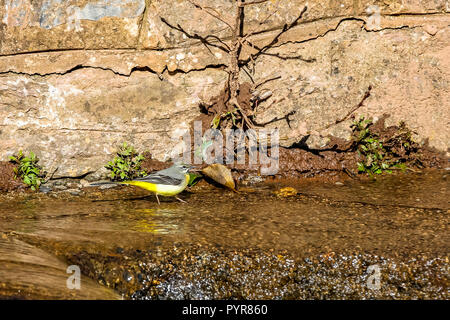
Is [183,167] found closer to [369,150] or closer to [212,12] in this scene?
[212,12]

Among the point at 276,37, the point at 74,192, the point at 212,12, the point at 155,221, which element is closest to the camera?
the point at 155,221

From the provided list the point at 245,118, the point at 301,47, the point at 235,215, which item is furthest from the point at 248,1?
the point at 235,215

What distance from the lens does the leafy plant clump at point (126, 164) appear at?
5656 mm

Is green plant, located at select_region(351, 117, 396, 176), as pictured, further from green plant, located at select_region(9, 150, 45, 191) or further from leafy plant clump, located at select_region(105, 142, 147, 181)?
green plant, located at select_region(9, 150, 45, 191)

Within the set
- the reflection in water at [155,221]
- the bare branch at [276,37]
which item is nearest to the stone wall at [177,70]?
the bare branch at [276,37]

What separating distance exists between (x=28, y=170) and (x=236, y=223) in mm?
2501

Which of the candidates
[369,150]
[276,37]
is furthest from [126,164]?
[369,150]

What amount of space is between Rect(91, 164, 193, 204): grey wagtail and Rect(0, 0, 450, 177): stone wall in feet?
2.01

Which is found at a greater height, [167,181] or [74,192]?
[167,181]

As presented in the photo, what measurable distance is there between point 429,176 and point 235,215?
2.36 m

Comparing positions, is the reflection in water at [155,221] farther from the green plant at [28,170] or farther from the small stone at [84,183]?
the green plant at [28,170]

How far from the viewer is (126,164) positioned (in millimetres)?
5672

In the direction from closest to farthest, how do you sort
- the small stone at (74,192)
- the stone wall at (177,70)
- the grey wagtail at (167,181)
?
the grey wagtail at (167,181) < the small stone at (74,192) < the stone wall at (177,70)

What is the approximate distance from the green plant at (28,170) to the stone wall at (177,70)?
111 millimetres
